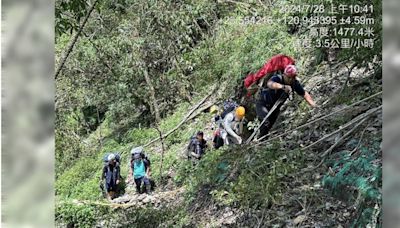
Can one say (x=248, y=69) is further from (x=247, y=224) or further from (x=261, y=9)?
(x=247, y=224)

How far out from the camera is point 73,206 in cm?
197

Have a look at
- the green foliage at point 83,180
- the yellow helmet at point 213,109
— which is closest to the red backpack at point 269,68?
the yellow helmet at point 213,109

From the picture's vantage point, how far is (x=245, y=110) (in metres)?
1.99

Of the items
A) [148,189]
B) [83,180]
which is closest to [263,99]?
[148,189]

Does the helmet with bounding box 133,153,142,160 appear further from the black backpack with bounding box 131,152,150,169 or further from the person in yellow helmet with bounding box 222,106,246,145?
the person in yellow helmet with bounding box 222,106,246,145

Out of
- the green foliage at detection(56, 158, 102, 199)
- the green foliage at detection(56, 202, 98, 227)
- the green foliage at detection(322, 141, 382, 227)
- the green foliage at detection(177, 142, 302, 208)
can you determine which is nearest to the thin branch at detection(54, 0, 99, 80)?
the green foliage at detection(56, 158, 102, 199)

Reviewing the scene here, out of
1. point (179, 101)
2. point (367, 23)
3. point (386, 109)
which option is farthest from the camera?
point (179, 101)

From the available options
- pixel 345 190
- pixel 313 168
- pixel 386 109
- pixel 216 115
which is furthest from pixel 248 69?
pixel 386 109

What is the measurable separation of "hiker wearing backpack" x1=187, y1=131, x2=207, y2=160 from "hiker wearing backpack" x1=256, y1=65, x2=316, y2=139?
0.69 ft

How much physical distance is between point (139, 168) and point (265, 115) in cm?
50

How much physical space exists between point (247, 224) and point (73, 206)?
63 centimetres

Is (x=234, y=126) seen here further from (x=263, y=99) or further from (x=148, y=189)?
(x=148, y=189)

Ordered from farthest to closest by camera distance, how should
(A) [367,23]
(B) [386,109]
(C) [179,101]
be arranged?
(C) [179,101], (A) [367,23], (B) [386,109]

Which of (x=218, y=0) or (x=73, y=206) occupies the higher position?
(x=218, y=0)
